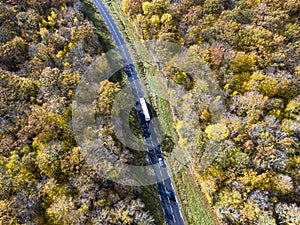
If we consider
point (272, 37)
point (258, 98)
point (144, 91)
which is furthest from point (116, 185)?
point (272, 37)

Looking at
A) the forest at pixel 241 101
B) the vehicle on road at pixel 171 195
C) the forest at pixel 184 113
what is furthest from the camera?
the vehicle on road at pixel 171 195

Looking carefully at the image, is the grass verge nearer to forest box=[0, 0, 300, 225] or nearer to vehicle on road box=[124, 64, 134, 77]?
forest box=[0, 0, 300, 225]

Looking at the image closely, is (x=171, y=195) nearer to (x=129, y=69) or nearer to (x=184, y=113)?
(x=184, y=113)

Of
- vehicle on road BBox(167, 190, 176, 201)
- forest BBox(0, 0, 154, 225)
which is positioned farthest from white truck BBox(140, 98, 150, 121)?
vehicle on road BBox(167, 190, 176, 201)

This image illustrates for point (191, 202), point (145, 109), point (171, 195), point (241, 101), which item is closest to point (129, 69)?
point (145, 109)

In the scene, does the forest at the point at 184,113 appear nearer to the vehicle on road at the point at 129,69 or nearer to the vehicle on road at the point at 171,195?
the vehicle on road at the point at 171,195

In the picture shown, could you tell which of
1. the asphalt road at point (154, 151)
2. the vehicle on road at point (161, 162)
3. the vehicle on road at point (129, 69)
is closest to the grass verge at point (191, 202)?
the asphalt road at point (154, 151)

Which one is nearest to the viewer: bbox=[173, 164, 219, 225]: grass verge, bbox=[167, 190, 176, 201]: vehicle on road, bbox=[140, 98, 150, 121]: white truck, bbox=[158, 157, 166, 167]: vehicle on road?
bbox=[173, 164, 219, 225]: grass verge
